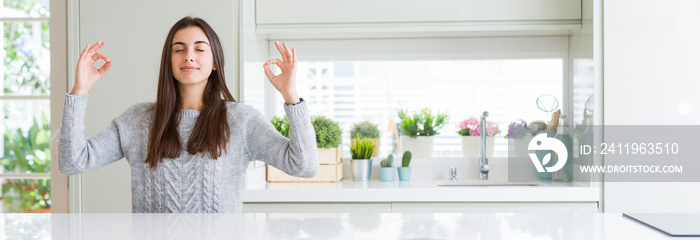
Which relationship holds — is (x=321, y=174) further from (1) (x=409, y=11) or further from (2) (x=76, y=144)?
(2) (x=76, y=144)

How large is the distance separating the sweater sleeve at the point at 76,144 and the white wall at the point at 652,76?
177cm

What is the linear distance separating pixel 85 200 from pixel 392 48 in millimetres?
1474

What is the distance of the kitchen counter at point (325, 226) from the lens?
108 cm

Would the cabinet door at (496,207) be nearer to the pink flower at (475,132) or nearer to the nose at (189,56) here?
the pink flower at (475,132)

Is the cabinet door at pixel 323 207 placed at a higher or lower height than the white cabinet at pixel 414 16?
lower

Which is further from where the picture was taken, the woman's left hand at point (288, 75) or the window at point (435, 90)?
the window at point (435, 90)

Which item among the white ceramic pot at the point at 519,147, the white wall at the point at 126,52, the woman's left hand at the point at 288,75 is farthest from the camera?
the white ceramic pot at the point at 519,147

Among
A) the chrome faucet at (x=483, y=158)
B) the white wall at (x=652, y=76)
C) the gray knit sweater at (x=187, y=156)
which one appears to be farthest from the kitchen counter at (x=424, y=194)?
the gray knit sweater at (x=187, y=156)

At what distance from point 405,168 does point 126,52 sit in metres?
1.23

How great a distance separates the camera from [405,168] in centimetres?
290

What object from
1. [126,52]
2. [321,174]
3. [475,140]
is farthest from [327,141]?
[126,52]

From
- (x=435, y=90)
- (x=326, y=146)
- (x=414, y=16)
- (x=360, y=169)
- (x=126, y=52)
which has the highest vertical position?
(x=414, y=16)

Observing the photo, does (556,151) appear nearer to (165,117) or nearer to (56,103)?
(165,117)

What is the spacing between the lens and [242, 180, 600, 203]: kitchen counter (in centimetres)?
244
